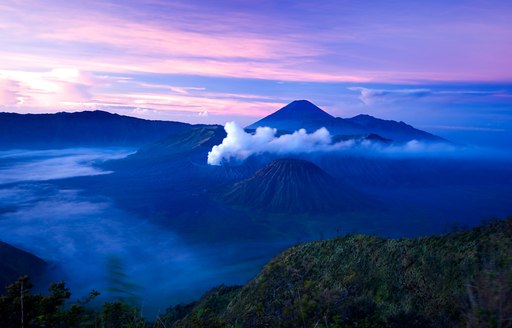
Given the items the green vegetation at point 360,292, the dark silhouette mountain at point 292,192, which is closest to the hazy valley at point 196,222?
the dark silhouette mountain at point 292,192

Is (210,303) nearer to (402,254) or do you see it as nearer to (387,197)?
(402,254)

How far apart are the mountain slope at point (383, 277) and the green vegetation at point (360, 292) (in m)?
0.05

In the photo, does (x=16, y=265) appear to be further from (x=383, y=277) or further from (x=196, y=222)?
(x=383, y=277)

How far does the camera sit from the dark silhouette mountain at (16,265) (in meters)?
64.0

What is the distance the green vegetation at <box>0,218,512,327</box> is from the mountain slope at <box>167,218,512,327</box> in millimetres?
51

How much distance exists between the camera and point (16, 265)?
69.8m

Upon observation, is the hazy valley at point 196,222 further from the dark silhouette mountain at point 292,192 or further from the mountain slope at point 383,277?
the mountain slope at point 383,277

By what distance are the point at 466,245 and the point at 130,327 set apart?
2329 cm

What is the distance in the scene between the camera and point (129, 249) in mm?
110000

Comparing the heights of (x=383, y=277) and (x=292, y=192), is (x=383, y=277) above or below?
above

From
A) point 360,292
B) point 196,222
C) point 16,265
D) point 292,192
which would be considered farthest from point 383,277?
point 292,192

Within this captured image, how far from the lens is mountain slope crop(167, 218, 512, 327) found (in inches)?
469

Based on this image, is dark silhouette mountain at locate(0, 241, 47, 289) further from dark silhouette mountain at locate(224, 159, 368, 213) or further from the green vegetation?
dark silhouette mountain at locate(224, 159, 368, 213)

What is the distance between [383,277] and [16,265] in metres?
72.7
